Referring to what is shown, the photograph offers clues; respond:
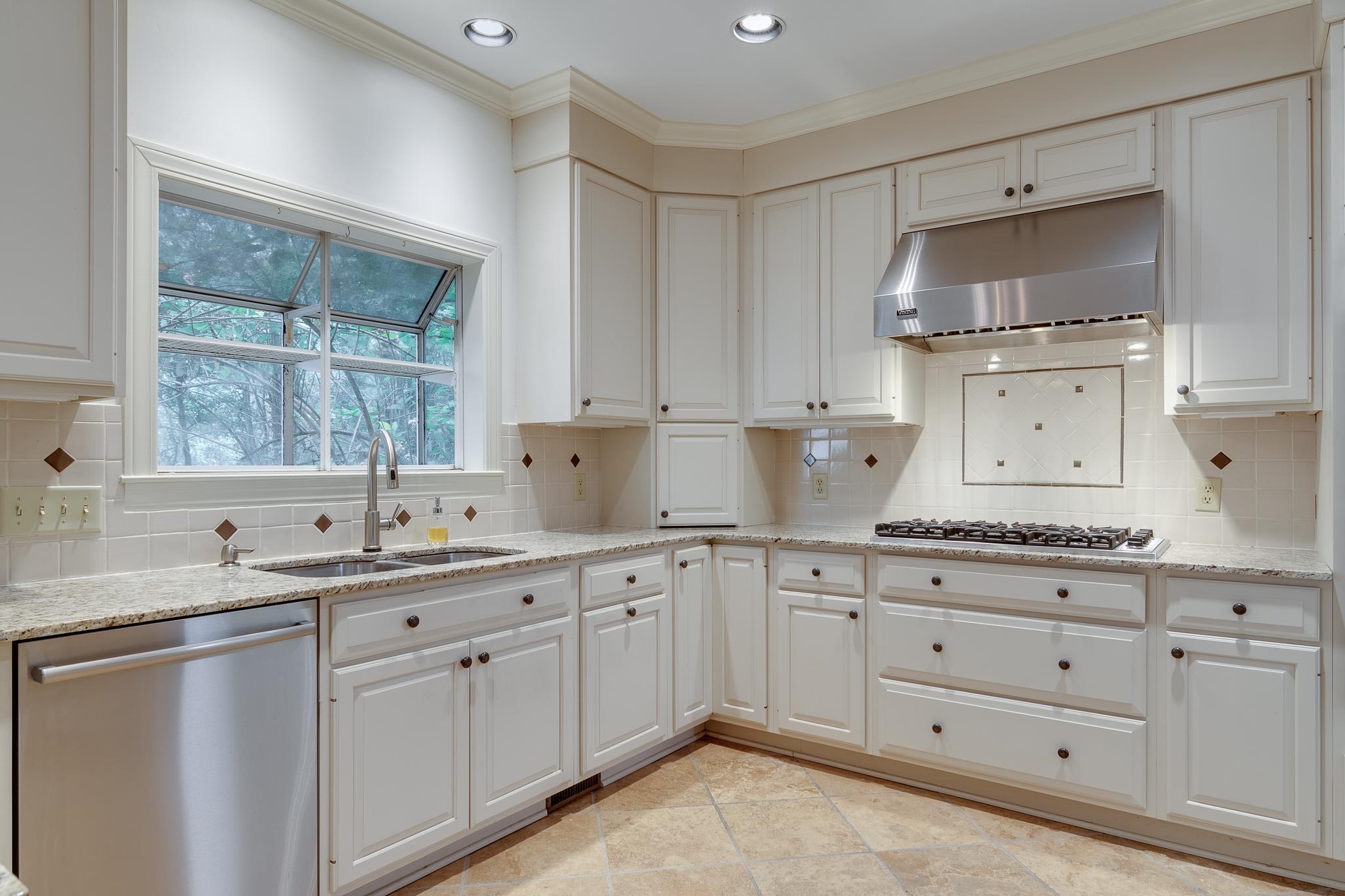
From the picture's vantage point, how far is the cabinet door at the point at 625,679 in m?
2.71

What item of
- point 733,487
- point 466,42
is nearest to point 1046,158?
point 733,487

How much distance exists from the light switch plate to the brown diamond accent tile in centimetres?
5

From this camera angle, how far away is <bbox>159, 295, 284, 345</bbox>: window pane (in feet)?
7.74

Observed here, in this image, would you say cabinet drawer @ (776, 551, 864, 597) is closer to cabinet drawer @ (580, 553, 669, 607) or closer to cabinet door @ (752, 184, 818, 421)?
cabinet drawer @ (580, 553, 669, 607)

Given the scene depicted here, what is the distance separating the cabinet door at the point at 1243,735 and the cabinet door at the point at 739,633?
4.51 ft

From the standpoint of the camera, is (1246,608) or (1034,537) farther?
(1034,537)

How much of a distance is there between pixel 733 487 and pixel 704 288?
0.88m

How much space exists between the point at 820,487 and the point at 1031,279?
53.1 inches

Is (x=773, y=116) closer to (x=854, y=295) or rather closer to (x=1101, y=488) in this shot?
(x=854, y=295)

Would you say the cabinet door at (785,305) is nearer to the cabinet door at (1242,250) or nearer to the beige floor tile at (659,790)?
the cabinet door at (1242,250)

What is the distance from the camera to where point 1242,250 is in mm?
2516

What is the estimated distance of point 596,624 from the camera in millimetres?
2734

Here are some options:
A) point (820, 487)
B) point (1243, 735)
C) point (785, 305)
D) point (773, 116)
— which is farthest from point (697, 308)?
point (1243, 735)

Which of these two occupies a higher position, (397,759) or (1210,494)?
(1210,494)
